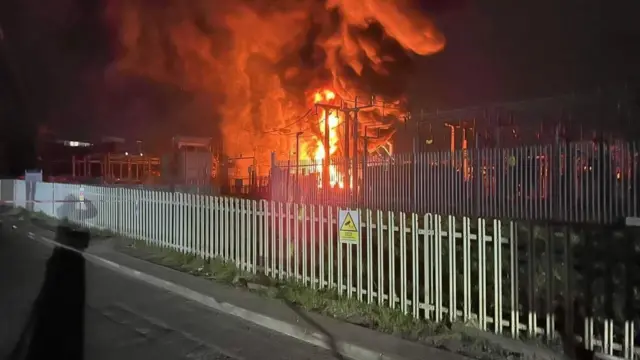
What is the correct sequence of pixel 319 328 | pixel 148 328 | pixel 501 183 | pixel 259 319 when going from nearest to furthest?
pixel 319 328 → pixel 148 328 → pixel 259 319 → pixel 501 183

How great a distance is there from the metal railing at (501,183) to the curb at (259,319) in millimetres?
7040

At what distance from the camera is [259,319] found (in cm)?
669

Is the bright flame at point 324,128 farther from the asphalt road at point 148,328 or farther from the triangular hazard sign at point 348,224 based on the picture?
the triangular hazard sign at point 348,224

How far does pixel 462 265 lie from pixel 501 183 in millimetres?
6979

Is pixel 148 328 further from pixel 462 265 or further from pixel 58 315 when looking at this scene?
pixel 462 265

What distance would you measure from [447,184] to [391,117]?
12718 millimetres

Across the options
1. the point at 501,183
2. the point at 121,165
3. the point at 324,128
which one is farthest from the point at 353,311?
the point at 121,165

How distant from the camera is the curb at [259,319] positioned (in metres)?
5.43

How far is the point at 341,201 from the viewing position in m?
16.7

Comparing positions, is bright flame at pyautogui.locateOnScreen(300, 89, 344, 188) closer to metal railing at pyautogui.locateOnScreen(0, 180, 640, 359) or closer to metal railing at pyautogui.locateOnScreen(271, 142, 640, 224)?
metal railing at pyautogui.locateOnScreen(271, 142, 640, 224)

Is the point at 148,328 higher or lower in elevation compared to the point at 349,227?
lower

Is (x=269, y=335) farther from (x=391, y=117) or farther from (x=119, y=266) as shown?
(x=391, y=117)

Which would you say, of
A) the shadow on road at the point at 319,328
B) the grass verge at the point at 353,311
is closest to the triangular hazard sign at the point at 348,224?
the grass verge at the point at 353,311

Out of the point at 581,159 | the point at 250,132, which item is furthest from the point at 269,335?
the point at 250,132
